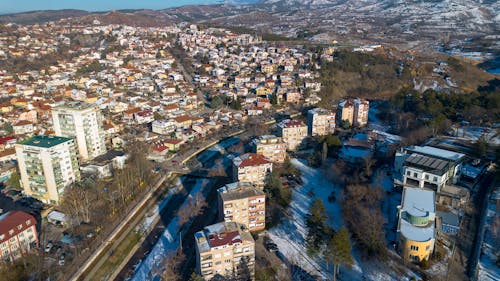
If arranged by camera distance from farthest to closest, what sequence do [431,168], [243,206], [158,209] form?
[158,209], [431,168], [243,206]

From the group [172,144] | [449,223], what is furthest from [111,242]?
[449,223]

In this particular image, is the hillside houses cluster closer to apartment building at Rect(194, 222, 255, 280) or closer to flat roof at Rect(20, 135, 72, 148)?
flat roof at Rect(20, 135, 72, 148)

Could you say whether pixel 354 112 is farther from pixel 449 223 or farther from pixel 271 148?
pixel 449 223

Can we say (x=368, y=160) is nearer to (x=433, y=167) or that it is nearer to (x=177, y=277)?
(x=433, y=167)

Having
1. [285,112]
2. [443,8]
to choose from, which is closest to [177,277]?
[285,112]

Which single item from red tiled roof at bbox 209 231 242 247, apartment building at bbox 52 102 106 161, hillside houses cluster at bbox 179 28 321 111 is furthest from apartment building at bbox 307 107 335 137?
red tiled roof at bbox 209 231 242 247

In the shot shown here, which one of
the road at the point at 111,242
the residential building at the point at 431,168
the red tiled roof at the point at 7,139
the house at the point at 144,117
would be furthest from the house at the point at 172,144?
the residential building at the point at 431,168
